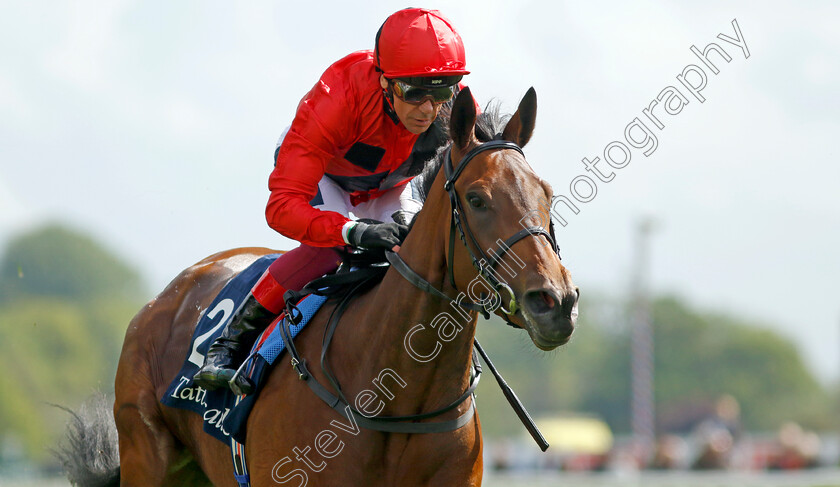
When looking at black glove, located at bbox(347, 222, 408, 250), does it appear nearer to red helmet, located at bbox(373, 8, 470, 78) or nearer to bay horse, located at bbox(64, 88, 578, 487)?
bay horse, located at bbox(64, 88, 578, 487)

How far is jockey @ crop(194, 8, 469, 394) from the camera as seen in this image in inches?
170

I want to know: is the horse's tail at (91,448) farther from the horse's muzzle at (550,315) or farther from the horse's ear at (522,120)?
the horse's muzzle at (550,315)

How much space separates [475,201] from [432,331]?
0.63 metres

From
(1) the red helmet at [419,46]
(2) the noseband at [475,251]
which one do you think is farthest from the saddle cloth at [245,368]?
(1) the red helmet at [419,46]

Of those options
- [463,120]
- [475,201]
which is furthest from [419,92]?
[475,201]

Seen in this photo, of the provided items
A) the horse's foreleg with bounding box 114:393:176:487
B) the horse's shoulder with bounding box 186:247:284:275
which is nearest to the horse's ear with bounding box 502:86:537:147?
the horse's shoulder with bounding box 186:247:284:275

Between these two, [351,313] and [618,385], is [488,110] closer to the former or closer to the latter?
[351,313]

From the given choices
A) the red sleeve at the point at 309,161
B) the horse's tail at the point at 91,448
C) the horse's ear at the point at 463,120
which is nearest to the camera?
the horse's ear at the point at 463,120

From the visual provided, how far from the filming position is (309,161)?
14.7 feet

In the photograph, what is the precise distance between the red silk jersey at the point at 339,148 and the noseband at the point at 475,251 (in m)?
0.49

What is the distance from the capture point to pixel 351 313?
4.42 m

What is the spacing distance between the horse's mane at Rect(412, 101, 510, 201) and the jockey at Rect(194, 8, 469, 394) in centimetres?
19

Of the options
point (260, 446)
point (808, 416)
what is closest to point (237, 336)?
point (260, 446)

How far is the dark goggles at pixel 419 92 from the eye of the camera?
4395 mm
